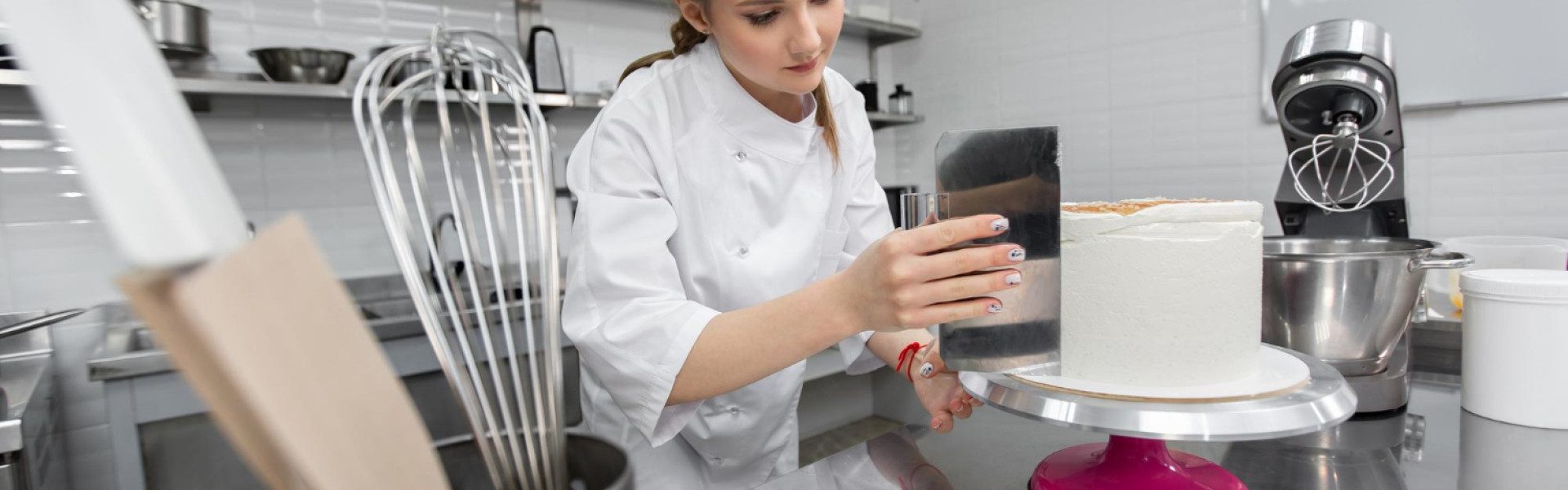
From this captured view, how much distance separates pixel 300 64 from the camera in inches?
69.5

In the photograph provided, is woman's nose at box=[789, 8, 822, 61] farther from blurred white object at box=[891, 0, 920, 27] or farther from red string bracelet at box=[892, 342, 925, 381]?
blurred white object at box=[891, 0, 920, 27]

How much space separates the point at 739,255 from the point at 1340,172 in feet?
3.31

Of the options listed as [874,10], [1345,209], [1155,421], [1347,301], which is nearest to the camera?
[1155,421]

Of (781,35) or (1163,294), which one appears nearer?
(1163,294)

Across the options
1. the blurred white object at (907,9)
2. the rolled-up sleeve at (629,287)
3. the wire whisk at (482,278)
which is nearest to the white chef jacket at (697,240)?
the rolled-up sleeve at (629,287)

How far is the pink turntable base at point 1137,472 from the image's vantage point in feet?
2.02

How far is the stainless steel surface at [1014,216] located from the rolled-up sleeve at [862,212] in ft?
1.65

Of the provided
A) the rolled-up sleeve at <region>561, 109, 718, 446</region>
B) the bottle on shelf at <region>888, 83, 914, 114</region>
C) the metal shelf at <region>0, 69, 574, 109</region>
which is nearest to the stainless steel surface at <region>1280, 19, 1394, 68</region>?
the rolled-up sleeve at <region>561, 109, 718, 446</region>

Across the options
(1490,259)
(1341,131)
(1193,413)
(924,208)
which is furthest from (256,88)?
(1490,259)

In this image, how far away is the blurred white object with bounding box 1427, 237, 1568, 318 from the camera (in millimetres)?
1284

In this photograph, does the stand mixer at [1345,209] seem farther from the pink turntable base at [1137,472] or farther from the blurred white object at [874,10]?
the blurred white object at [874,10]

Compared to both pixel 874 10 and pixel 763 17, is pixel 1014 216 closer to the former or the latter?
pixel 763 17

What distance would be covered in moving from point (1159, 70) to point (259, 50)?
7.61 ft

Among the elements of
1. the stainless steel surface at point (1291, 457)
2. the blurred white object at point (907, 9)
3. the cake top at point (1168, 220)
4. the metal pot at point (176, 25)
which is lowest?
the stainless steel surface at point (1291, 457)
